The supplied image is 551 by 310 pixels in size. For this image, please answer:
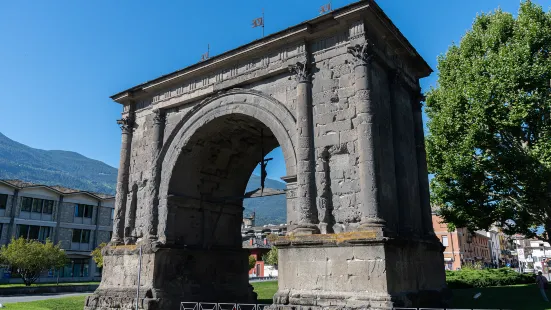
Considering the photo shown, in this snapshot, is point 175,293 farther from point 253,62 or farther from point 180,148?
point 253,62

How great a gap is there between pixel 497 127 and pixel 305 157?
8.45 meters

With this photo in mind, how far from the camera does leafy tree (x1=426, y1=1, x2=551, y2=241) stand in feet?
49.6

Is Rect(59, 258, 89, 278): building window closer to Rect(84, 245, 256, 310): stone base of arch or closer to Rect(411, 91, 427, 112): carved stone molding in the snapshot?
Rect(84, 245, 256, 310): stone base of arch

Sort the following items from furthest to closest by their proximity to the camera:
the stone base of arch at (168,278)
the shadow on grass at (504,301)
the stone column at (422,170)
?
the stone base of arch at (168,278), the stone column at (422,170), the shadow on grass at (504,301)

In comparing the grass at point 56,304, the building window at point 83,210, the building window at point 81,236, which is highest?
the building window at point 83,210

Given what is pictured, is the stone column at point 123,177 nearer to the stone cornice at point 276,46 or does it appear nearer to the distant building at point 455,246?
the stone cornice at point 276,46

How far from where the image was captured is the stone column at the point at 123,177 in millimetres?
15766

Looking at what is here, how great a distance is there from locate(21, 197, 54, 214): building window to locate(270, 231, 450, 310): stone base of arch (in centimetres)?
3584

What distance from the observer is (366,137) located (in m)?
10.6

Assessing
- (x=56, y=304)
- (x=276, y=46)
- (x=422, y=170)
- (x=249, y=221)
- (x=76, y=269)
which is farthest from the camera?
(x=249, y=221)

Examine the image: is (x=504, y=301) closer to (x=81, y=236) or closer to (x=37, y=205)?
(x=37, y=205)

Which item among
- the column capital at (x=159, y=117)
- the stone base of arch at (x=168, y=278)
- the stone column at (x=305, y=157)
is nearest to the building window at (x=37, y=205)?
the stone base of arch at (x=168, y=278)

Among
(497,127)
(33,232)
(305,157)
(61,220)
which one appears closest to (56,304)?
(305,157)

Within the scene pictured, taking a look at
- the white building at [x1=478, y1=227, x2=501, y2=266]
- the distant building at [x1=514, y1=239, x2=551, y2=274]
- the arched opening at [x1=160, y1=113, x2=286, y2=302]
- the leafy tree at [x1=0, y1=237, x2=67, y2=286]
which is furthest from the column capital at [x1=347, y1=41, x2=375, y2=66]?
the white building at [x1=478, y1=227, x2=501, y2=266]
